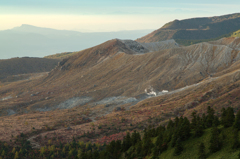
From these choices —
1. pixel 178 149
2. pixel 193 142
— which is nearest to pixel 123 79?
pixel 193 142

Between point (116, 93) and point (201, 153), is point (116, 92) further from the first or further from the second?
point (201, 153)

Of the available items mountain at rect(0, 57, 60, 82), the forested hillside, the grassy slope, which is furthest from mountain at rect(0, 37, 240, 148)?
mountain at rect(0, 57, 60, 82)

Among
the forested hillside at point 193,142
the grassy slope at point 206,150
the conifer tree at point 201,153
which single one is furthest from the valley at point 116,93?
the conifer tree at point 201,153

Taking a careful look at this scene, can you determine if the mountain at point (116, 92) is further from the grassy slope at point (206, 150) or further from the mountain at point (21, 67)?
the mountain at point (21, 67)

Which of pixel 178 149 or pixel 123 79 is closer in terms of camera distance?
pixel 178 149

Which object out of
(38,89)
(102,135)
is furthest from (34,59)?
(102,135)

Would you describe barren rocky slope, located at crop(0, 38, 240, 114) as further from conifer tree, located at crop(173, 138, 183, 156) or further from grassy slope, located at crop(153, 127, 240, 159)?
conifer tree, located at crop(173, 138, 183, 156)

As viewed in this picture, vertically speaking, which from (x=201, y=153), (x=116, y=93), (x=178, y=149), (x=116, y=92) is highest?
(x=201, y=153)

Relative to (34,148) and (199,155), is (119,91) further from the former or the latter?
(199,155)
